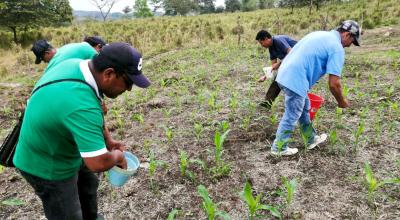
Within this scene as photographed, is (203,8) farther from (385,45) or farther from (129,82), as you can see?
(129,82)

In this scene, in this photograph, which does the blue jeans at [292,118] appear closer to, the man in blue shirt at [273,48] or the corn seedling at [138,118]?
the man in blue shirt at [273,48]

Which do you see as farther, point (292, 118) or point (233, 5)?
point (233, 5)

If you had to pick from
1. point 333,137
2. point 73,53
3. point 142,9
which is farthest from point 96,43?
point 142,9

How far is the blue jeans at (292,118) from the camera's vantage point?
3674 mm

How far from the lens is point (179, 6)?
154ft

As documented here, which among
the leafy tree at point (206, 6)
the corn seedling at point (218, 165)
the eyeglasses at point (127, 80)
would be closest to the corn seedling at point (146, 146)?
the corn seedling at point (218, 165)

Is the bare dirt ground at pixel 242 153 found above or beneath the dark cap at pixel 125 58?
beneath

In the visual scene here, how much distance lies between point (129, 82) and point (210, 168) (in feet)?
6.84

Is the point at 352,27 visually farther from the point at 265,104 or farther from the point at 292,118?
the point at 265,104

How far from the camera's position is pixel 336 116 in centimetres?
488

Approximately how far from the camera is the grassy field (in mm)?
3197

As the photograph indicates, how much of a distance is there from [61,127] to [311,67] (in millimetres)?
2660

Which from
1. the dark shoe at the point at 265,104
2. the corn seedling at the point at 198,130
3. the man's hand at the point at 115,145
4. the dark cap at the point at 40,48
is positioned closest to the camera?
the man's hand at the point at 115,145

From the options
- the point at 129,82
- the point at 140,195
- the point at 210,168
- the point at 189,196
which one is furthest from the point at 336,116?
the point at 129,82
